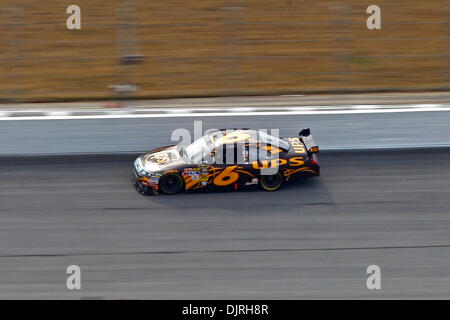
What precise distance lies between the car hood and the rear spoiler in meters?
2.14

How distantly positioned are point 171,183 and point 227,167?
93 cm

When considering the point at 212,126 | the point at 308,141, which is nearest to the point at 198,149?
the point at 212,126

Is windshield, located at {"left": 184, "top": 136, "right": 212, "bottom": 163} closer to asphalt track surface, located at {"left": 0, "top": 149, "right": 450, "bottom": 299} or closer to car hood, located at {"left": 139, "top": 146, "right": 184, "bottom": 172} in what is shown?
car hood, located at {"left": 139, "top": 146, "right": 184, "bottom": 172}

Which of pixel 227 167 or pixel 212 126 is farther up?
pixel 212 126

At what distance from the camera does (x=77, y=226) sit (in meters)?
9.29

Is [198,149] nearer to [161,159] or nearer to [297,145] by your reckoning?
[161,159]

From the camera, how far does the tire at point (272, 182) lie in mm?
10320

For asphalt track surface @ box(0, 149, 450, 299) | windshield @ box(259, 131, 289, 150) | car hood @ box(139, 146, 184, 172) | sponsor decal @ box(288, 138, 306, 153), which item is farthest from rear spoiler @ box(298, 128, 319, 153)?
car hood @ box(139, 146, 184, 172)

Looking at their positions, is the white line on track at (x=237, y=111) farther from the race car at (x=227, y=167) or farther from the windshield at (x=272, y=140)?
the race car at (x=227, y=167)

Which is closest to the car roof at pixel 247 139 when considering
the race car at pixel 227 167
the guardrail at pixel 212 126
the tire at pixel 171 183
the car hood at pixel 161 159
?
the race car at pixel 227 167

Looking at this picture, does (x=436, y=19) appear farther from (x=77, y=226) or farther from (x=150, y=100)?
(x=77, y=226)

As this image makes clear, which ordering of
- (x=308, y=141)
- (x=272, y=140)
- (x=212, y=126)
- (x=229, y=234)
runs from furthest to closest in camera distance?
(x=212, y=126) → (x=308, y=141) → (x=272, y=140) → (x=229, y=234)

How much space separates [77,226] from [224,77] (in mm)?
4558

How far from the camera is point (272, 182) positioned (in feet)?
34.0
